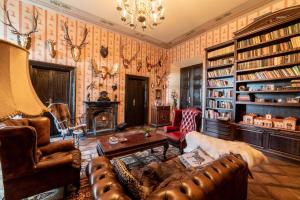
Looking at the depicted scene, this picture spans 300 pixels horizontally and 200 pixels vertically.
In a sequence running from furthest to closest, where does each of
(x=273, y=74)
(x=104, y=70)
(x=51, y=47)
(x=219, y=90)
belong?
(x=104, y=70) → (x=219, y=90) → (x=51, y=47) → (x=273, y=74)

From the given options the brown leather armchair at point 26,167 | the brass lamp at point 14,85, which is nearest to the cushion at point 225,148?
the brown leather armchair at point 26,167

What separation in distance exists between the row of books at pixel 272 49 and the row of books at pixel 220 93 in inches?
41.1

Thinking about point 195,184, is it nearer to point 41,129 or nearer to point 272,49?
point 41,129

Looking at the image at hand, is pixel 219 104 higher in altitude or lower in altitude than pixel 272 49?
lower

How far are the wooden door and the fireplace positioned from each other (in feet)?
2.54

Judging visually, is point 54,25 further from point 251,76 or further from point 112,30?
point 251,76

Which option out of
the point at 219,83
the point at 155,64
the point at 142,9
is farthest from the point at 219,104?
the point at 142,9

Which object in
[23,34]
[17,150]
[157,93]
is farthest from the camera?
[157,93]

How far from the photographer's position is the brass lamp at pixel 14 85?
1.94 feet

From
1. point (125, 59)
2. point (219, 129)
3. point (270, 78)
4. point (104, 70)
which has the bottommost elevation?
point (219, 129)

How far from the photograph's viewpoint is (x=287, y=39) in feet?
10.4

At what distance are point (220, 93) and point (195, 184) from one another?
426 cm

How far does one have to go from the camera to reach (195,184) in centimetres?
90

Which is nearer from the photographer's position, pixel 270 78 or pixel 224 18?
pixel 270 78
